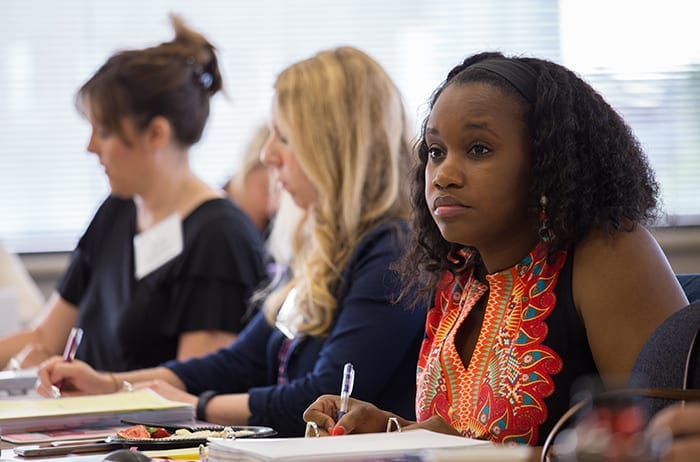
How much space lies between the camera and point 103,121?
2965mm

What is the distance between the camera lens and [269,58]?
4.86 meters

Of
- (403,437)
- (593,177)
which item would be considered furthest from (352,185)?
(403,437)

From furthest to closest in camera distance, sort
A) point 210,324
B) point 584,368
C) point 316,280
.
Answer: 1. point 210,324
2. point 316,280
3. point 584,368

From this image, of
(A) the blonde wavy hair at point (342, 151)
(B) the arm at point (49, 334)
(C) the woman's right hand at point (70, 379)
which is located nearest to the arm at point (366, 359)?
(A) the blonde wavy hair at point (342, 151)

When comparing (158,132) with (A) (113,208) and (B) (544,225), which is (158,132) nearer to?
(A) (113,208)

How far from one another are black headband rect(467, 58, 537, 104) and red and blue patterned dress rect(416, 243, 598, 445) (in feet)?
0.74

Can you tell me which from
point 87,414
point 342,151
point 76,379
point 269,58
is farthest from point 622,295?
point 269,58

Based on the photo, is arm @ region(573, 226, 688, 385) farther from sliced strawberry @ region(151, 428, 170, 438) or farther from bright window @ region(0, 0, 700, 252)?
bright window @ region(0, 0, 700, 252)

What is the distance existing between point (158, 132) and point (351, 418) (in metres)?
1.73

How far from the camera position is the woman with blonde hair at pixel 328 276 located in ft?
6.85

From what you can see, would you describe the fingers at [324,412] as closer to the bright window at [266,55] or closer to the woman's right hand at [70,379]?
the woman's right hand at [70,379]

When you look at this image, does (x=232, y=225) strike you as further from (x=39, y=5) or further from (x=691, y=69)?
(x=691, y=69)

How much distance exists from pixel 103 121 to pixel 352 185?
98 cm

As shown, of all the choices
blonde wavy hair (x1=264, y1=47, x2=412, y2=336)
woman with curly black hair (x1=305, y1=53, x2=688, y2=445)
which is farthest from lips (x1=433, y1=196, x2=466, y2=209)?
blonde wavy hair (x1=264, y1=47, x2=412, y2=336)
